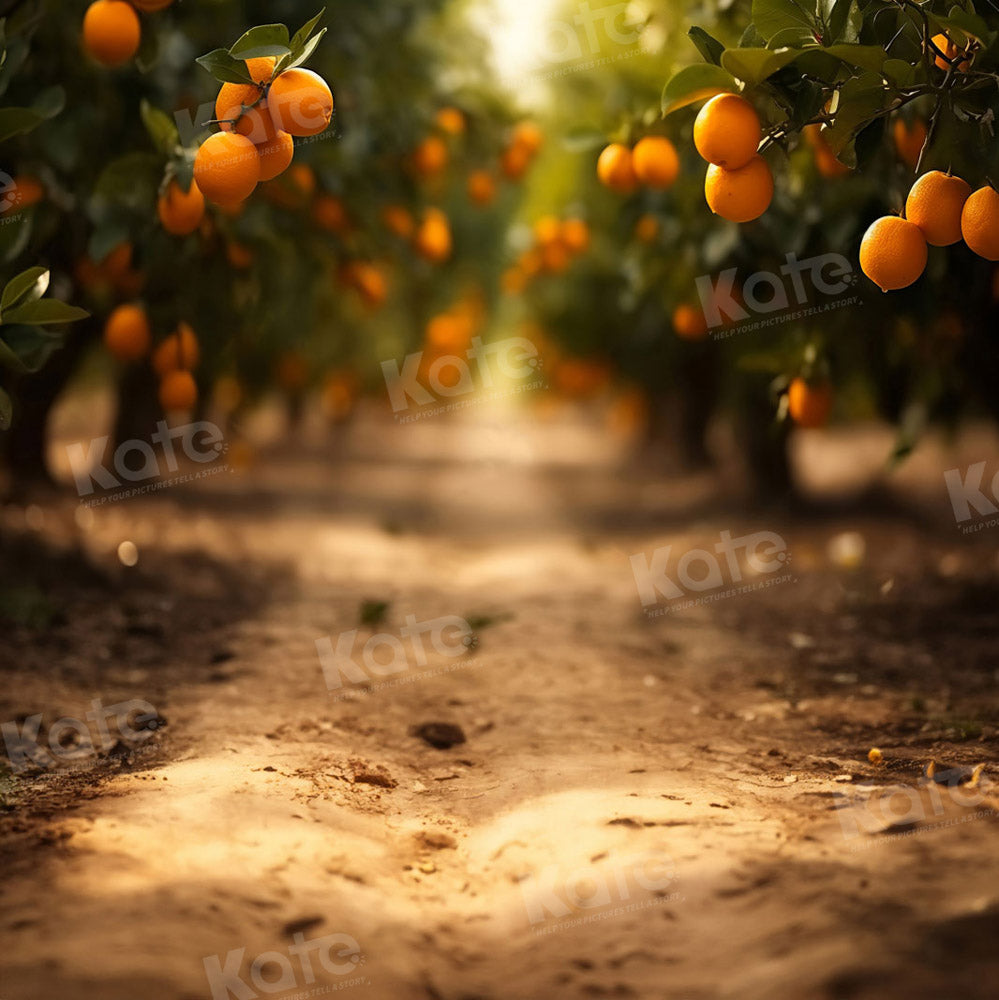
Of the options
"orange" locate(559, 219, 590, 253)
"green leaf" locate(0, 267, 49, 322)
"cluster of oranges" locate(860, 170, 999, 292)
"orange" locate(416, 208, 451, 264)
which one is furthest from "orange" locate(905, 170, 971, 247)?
"orange" locate(559, 219, 590, 253)

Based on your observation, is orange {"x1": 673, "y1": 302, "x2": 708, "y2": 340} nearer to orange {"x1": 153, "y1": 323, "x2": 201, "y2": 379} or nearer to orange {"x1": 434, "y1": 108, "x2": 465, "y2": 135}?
orange {"x1": 434, "y1": 108, "x2": 465, "y2": 135}

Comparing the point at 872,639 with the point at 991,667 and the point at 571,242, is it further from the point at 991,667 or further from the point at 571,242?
the point at 571,242

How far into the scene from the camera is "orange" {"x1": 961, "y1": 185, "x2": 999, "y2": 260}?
8.15 feet

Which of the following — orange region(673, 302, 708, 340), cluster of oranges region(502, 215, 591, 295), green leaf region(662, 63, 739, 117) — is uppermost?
cluster of oranges region(502, 215, 591, 295)

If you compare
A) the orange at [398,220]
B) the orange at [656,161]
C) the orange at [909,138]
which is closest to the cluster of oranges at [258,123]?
the orange at [656,161]

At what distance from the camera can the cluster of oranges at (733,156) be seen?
255 cm

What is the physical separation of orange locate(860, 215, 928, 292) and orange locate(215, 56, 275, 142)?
5.13 ft

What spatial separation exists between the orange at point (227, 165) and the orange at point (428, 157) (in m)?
3.04

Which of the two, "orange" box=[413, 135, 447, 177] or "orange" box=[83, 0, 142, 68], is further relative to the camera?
"orange" box=[413, 135, 447, 177]

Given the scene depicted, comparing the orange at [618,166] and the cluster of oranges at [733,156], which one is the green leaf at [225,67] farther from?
the orange at [618,166]

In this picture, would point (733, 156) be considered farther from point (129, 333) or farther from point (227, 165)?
point (129, 333)

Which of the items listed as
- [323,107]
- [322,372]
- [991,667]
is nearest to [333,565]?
[991,667]

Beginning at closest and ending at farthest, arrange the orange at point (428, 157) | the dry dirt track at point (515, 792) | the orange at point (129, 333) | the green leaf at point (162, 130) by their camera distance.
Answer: the dry dirt track at point (515, 792) → the green leaf at point (162, 130) → the orange at point (129, 333) → the orange at point (428, 157)

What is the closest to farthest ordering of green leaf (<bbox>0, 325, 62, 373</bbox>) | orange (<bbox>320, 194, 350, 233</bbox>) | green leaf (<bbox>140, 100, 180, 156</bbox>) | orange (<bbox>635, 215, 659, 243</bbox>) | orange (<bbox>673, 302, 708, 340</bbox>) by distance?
green leaf (<bbox>0, 325, 62, 373</bbox>) → green leaf (<bbox>140, 100, 180, 156</bbox>) → orange (<bbox>673, 302, 708, 340</bbox>) → orange (<bbox>320, 194, 350, 233</bbox>) → orange (<bbox>635, 215, 659, 243</bbox>)
